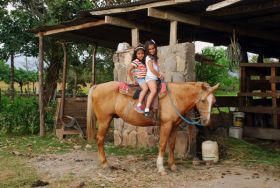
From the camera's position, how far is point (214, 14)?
8141 mm

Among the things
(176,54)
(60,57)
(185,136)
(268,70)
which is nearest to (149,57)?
(176,54)

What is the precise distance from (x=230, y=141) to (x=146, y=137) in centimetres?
183

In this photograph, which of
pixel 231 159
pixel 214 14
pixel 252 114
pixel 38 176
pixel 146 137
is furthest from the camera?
pixel 252 114

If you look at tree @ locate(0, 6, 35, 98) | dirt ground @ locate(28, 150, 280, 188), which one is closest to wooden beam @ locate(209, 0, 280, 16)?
dirt ground @ locate(28, 150, 280, 188)

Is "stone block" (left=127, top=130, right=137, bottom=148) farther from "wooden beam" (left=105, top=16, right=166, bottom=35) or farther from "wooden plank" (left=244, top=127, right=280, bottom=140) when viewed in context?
"wooden plank" (left=244, top=127, right=280, bottom=140)

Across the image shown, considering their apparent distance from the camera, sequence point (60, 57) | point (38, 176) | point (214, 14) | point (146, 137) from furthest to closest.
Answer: point (60, 57)
point (146, 137)
point (214, 14)
point (38, 176)

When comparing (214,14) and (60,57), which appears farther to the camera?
(60,57)

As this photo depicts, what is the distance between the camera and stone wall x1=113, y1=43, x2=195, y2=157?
25.8ft

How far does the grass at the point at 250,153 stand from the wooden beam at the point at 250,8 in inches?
107

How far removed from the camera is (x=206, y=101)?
Result: 21.6 feet

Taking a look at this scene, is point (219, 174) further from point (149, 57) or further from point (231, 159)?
point (149, 57)

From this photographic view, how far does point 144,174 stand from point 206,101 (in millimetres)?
1598

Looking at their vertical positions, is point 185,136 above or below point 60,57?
Answer: below

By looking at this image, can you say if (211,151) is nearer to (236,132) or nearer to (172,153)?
(172,153)
